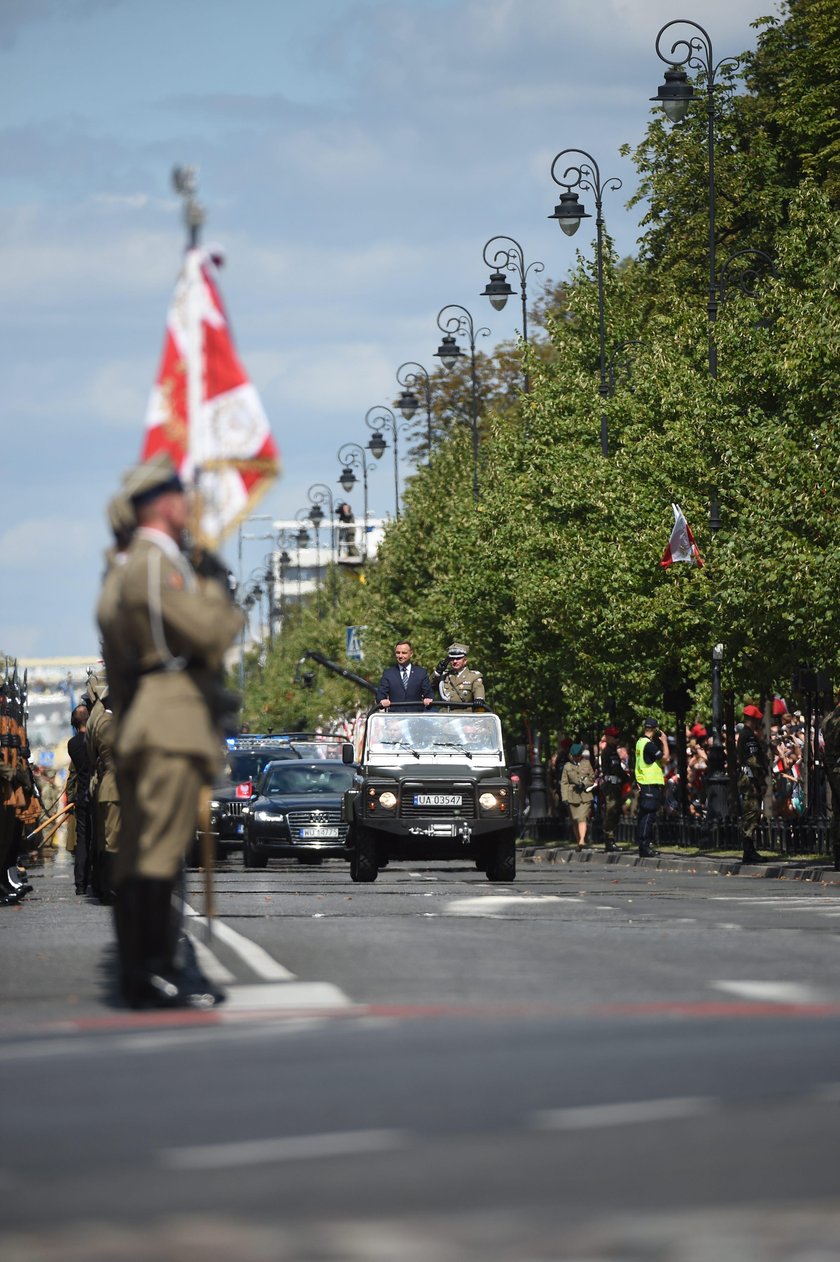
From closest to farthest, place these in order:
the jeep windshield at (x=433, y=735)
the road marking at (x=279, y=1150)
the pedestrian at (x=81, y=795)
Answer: the road marking at (x=279, y=1150) → the pedestrian at (x=81, y=795) → the jeep windshield at (x=433, y=735)

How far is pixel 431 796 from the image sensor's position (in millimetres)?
28703

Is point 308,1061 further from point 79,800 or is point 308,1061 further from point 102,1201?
point 79,800

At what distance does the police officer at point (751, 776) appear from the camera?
32031mm

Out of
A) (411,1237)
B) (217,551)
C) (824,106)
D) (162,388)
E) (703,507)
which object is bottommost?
(411,1237)

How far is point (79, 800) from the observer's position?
89.5 feet

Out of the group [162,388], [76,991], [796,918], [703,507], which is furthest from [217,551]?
[703,507]

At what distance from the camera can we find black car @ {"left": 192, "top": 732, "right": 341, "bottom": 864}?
144 ft

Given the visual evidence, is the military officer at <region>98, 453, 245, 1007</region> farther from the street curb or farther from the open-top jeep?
the street curb

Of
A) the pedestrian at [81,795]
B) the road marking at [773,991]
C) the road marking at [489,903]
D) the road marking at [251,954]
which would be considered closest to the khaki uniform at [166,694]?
the road marking at [773,991]

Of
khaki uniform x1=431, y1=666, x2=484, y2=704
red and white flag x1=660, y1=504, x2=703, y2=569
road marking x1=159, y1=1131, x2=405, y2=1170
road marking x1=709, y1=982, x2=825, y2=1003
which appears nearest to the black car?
red and white flag x1=660, y1=504, x2=703, y2=569

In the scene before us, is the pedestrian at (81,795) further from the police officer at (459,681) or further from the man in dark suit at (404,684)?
the police officer at (459,681)

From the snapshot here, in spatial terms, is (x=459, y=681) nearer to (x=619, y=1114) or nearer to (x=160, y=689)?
(x=160, y=689)

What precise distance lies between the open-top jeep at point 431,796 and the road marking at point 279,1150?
21.4m

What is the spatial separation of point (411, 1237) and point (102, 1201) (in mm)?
844
